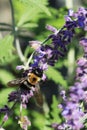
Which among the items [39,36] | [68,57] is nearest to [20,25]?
[39,36]

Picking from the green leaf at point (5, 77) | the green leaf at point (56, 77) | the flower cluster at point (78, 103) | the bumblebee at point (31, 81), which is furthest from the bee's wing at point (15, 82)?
the green leaf at point (5, 77)

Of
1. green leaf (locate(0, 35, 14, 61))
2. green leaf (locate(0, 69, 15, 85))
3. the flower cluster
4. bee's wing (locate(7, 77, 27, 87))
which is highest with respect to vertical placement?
green leaf (locate(0, 69, 15, 85))

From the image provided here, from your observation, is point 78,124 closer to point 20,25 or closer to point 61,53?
point 61,53

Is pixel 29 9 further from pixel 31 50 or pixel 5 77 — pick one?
pixel 5 77

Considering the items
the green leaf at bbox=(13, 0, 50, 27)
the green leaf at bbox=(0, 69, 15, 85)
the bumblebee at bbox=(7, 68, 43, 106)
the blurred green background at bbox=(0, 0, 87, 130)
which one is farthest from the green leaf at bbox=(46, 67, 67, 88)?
the bumblebee at bbox=(7, 68, 43, 106)

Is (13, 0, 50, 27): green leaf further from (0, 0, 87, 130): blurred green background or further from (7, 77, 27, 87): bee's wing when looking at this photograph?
(7, 77, 27, 87): bee's wing

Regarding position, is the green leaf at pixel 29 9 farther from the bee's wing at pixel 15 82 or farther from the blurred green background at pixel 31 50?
the bee's wing at pixel 15 82

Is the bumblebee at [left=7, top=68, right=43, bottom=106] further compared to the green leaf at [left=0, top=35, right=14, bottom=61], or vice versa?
the green leaf at [left=0, top=35, right=14, bottom=61]

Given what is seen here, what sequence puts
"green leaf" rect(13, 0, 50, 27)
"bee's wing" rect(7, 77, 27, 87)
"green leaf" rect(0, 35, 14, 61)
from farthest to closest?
"green leaf" rect(0, 35, 14, 61) → "green leaf" rect(13, 0, 50, 27) → "bee's wing" rect(7, 77, 27, 87)

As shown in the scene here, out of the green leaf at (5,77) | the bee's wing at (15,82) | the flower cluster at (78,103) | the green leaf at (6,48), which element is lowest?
the flower cluster at (78,103)

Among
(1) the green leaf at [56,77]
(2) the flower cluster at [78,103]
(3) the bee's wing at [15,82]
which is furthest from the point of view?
(1) the green leaf at [56,77]

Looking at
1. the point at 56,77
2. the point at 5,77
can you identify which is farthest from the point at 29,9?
the point at 5,77
